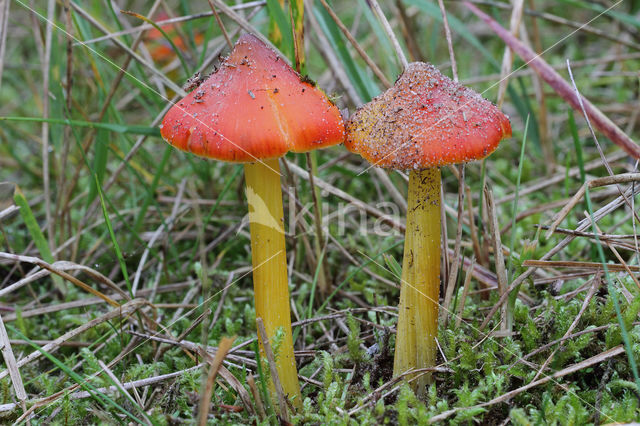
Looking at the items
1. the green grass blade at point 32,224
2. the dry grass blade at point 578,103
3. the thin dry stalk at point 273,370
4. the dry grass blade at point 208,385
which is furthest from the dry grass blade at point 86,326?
the dry grass blade at point 578,103

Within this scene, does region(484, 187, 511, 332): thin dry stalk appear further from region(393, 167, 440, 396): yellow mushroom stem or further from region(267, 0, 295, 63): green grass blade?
region(267, 0, 295, 63): green grass blade

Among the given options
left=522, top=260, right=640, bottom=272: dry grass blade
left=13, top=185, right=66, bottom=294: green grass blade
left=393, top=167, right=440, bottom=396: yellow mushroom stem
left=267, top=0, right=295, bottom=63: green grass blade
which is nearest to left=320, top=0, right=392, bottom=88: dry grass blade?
left=267, top=0, right=295, bottom=63: green grass blade

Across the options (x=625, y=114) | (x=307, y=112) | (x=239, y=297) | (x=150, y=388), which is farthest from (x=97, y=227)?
(x=625, y=114)

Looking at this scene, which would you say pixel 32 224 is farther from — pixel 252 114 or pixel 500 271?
pixel 500 271

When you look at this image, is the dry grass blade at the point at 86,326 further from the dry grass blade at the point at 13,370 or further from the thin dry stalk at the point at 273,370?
the thin dry stalk at the point at 273,370

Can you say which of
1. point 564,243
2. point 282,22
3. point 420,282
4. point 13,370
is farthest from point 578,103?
point 13,370

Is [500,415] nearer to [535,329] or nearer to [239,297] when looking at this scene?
[535,329]

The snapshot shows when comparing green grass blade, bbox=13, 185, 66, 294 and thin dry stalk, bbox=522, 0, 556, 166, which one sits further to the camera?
thin dry stalk, bbox=522, 0, 556, 166
